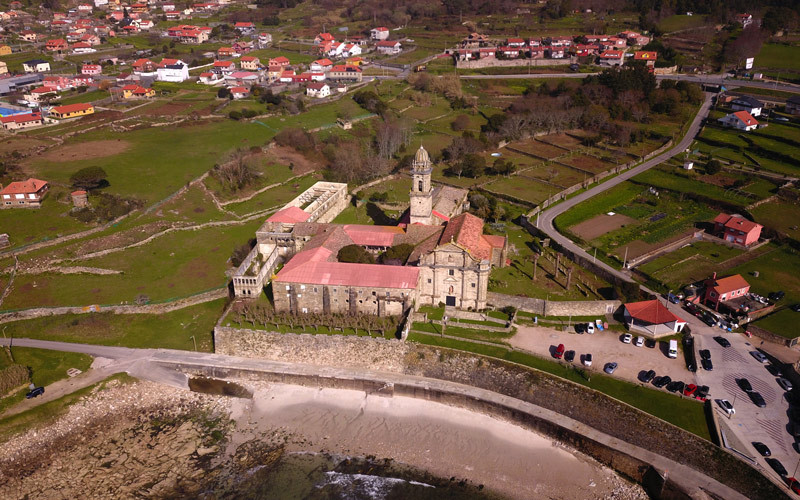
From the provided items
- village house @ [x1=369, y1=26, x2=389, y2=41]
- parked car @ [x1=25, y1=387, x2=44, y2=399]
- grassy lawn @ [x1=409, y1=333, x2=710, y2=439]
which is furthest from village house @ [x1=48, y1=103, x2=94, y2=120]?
village house @ [x1=369, y1=26, x2=389, y2=41]

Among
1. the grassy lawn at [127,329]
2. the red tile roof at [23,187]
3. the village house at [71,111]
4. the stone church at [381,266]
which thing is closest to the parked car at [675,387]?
the stone church at [381,266]

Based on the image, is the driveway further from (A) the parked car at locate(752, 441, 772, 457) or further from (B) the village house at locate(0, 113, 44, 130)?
(B) the village house at locate(0, 113, 44, 130)

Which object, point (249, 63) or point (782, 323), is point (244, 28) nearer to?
point (249, 63)

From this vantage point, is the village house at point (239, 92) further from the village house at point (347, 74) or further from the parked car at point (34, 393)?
the parked car at point (34, 393)

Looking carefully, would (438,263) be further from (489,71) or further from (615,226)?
(489,71)

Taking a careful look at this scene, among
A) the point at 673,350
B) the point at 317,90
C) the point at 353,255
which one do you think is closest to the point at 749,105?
the point at 673,350
